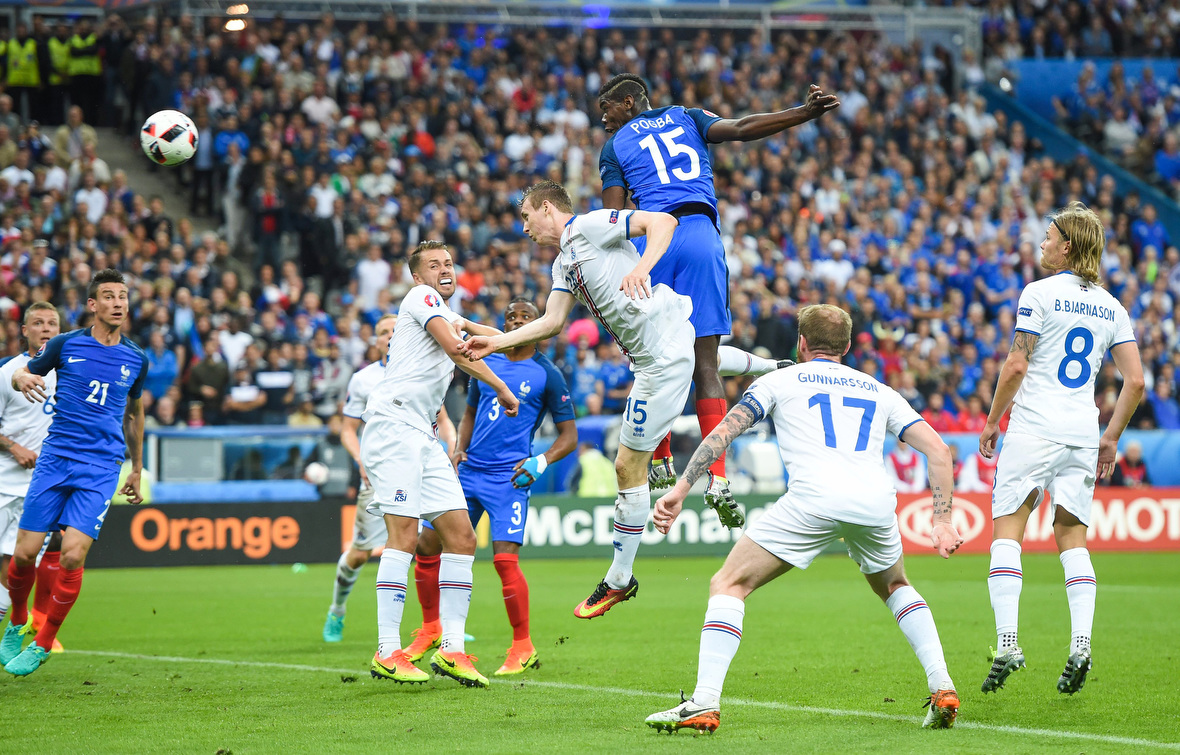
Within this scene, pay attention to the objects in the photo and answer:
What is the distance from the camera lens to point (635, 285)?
736 cm

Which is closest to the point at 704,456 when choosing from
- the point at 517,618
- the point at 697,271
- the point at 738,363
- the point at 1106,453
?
the point at 697,271

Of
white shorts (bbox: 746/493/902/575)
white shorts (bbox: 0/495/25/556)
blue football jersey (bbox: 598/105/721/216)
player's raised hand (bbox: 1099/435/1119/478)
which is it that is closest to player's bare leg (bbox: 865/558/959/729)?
white shorts (bbox: 746/493/902/575)

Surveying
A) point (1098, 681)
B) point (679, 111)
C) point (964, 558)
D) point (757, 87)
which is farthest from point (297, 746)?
point (757, 87)

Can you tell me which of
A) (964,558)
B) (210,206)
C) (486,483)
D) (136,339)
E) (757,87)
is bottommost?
(964,558)

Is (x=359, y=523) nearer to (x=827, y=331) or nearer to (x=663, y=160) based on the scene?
(x=663, y=160)

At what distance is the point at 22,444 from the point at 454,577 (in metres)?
4.46

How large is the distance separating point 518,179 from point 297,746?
59.6 feet

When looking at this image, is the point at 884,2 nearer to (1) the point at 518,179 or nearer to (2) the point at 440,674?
(1) the point at 518,179

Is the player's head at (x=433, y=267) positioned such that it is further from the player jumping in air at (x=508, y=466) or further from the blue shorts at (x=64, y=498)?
the blue shorts at (x=64, y=498)

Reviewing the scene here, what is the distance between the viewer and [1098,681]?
342 inches

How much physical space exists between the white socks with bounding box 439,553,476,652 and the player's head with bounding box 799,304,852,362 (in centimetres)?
317

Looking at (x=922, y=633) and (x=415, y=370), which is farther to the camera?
(x=415, y=370)

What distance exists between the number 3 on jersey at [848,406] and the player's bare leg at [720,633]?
675mm

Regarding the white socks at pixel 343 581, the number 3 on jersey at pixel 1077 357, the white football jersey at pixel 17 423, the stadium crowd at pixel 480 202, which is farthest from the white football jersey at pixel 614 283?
the stadium crowd at pixel 480 202
